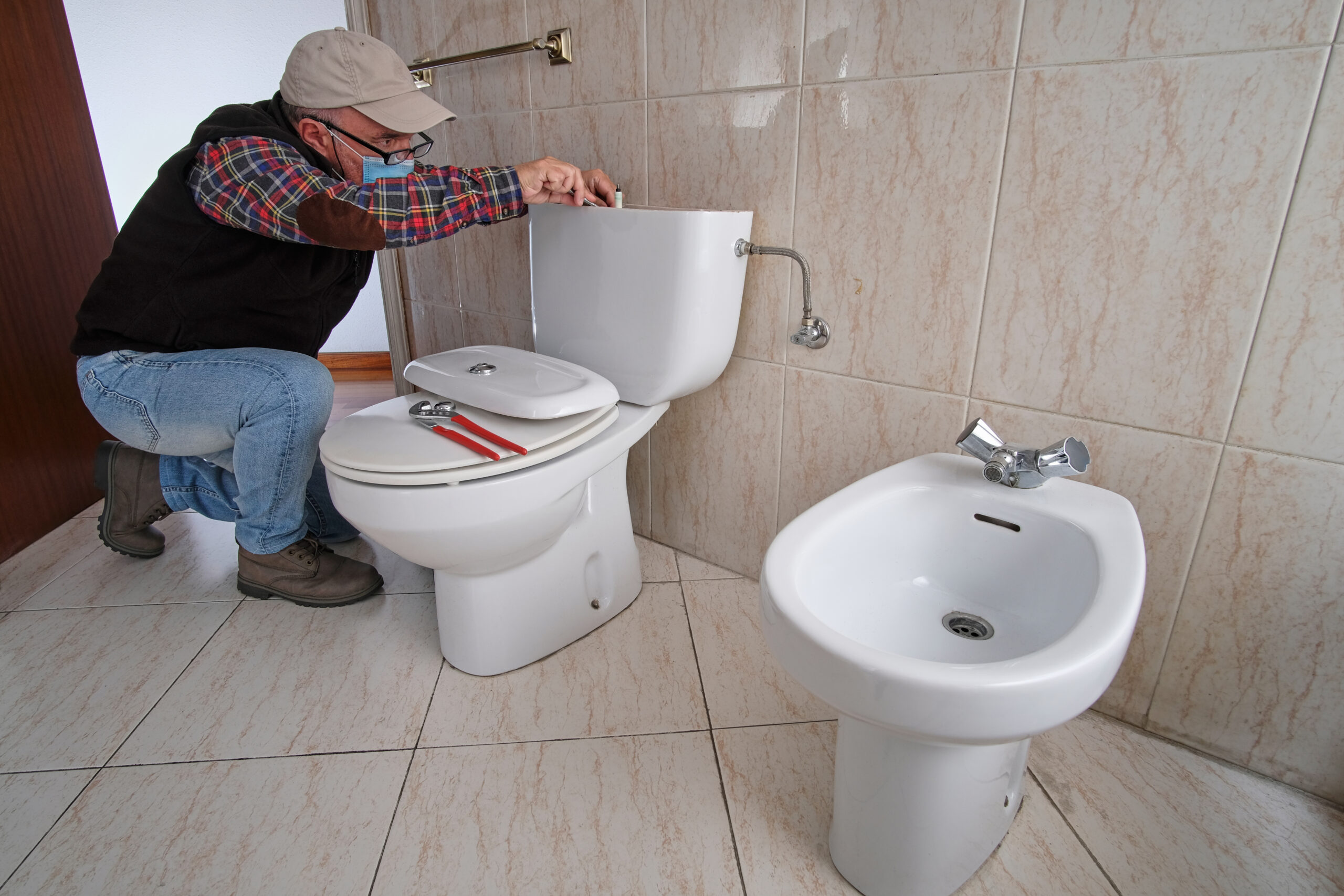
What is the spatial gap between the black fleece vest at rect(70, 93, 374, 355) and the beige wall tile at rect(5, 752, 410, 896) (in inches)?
25.5

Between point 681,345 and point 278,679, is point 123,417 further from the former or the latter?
point 681,345

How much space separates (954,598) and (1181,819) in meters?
0.38

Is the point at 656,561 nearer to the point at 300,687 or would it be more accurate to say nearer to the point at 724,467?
the point at 724,467

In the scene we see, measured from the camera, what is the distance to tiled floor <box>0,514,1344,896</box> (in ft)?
2.70

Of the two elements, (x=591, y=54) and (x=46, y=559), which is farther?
(x=46, y=559)

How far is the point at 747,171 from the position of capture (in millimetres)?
1150

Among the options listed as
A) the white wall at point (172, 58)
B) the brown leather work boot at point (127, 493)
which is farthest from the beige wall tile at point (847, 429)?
the white wall at point (172, 58)

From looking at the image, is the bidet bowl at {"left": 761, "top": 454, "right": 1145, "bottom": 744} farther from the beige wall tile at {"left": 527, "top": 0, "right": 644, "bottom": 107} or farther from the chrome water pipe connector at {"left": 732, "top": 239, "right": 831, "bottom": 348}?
the beige wall tile at {"left": 527, "top": 0, "right": 644, "bottom": 107}

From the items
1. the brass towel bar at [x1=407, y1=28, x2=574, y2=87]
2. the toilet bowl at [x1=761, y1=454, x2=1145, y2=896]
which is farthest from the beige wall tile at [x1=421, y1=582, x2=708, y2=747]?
the brass towel bar at [x1=407, y1=28, x2=574, y2=87]

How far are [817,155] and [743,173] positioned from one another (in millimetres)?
134

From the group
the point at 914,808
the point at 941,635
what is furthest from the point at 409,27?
the point at 914,808

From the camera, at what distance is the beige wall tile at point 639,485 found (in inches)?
58.8

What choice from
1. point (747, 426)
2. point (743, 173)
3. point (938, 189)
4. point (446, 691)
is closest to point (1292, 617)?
point (938, 189)

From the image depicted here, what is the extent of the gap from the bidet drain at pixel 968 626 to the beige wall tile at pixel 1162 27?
64 centimetres
